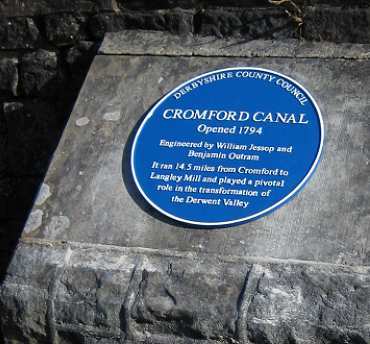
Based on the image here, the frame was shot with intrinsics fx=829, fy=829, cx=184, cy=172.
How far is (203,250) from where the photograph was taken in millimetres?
3014

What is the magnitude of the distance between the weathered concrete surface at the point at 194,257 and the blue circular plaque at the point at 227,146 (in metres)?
0.05

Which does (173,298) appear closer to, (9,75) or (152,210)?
(152,210)

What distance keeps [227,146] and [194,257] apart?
1.68 ft

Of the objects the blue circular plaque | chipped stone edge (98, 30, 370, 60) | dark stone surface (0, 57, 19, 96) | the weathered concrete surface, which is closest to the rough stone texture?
the weathered concrete surface

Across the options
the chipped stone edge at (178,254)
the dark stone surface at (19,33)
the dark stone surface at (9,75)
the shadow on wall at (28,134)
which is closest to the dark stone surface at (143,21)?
the shadow on wall at (28,134)

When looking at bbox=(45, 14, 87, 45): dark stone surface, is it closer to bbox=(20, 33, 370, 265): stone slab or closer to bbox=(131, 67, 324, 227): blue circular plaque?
bbox=(20, 33, 370, 265): stone slab

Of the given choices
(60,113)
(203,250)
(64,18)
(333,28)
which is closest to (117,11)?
(64,18)

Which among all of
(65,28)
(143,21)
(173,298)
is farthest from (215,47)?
(173,298)

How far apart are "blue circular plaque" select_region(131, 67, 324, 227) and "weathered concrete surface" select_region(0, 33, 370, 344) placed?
53 mm

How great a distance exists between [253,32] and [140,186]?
0.96 m

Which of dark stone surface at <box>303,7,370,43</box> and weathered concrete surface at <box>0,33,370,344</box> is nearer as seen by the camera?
weathered concrete surface at <box>0,33,370,344</box>

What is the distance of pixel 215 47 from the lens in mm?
3674

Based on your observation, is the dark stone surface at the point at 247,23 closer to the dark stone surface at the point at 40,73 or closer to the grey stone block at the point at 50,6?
the grey stone block at the point at 50,6

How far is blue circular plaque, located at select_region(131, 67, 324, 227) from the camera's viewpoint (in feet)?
10.2
